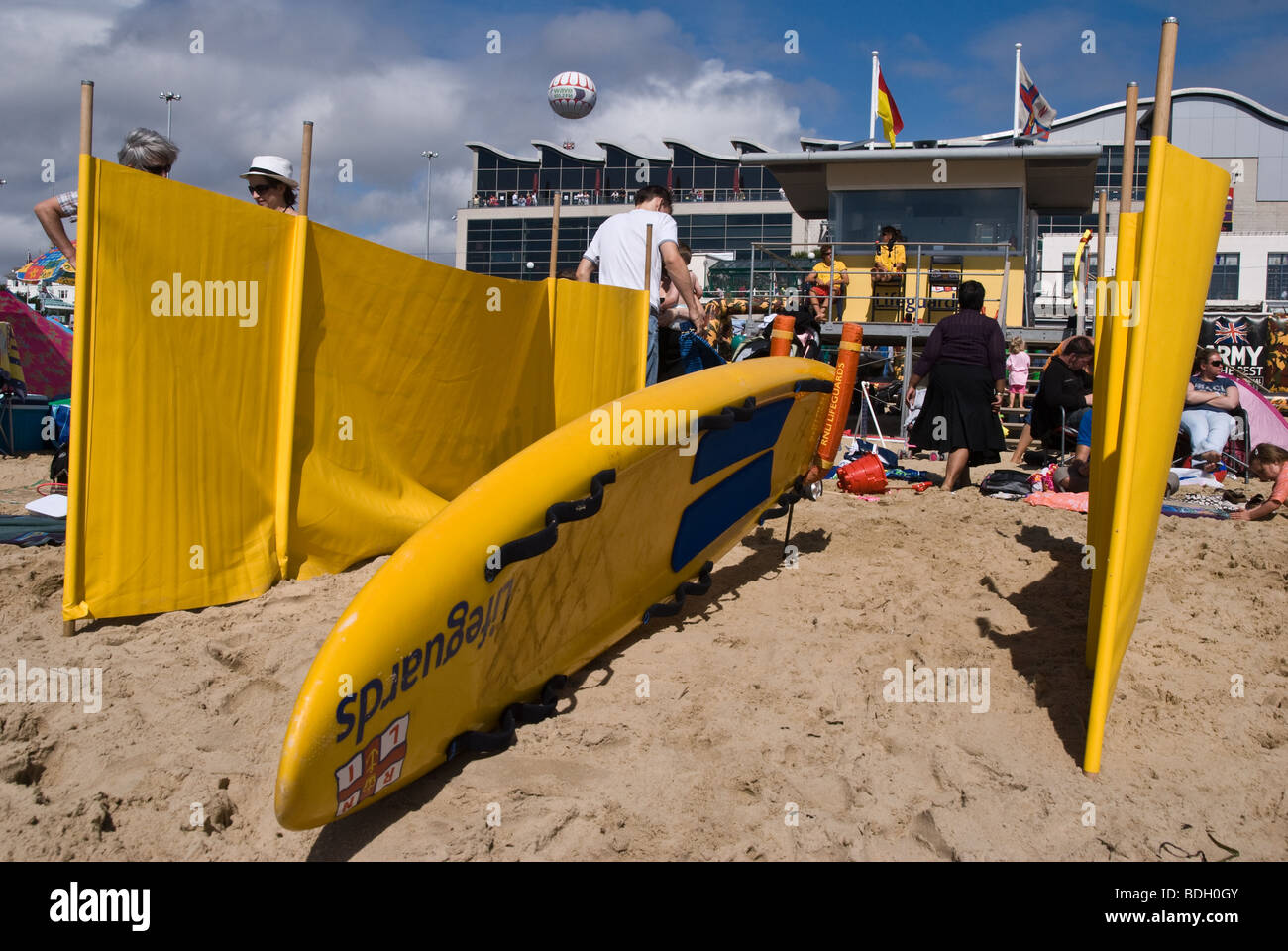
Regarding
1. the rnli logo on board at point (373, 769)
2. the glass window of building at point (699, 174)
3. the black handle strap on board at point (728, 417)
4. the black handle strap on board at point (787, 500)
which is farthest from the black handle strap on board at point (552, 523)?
the glass window of building at point (699, 174)

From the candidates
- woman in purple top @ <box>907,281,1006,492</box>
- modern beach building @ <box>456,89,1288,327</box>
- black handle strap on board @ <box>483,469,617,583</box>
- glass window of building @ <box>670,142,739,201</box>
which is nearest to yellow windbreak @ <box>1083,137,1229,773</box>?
black handle strap on board @ <box>483,469,617,583</box>

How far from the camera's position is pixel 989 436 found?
7.40 m

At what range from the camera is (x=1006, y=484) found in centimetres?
727

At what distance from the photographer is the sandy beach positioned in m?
2.28

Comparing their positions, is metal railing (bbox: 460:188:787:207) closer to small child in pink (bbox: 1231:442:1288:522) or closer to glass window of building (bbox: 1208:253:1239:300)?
glass window of building (bbox: 1208:253:1239:300)

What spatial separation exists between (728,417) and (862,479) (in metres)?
3.70

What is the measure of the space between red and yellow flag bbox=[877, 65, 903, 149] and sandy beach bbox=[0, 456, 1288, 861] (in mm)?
11944

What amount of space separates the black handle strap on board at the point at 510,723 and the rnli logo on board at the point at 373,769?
0.74ft

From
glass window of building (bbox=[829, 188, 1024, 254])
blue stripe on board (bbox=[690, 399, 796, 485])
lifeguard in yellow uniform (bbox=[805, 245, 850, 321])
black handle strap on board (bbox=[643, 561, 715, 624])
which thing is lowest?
black handle strap on board (bbox=[643, 561, 715, 624])

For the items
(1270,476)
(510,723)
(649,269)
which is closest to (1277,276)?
(1270,476)

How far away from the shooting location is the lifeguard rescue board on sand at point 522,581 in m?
2.10

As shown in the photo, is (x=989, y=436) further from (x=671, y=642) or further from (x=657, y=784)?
(x=657, y=784)

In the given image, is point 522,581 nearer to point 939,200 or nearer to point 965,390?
point 965,390
